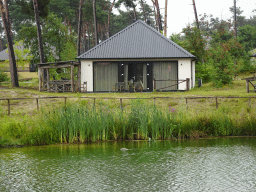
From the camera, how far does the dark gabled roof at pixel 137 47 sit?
90.6ft

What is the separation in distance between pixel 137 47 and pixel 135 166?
19.2 metres

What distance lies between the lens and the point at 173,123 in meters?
13.8

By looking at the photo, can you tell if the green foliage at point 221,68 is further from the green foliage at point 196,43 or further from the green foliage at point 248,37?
the green foliage at point 248,37

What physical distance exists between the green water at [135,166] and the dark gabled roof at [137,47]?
48.6 feet

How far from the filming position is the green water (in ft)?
27.6

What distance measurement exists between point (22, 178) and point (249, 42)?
4466 centimetres

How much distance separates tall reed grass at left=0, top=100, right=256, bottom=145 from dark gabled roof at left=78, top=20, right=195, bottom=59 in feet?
44.0

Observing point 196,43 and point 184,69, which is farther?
point 196,43

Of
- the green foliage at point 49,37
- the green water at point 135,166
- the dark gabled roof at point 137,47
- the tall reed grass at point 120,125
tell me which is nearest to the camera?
the green water at point 135,166

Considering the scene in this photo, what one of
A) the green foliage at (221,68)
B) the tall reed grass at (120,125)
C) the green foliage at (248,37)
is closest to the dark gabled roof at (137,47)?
the green foliage at (221,68)

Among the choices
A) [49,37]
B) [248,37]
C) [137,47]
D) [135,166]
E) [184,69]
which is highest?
[248,37]

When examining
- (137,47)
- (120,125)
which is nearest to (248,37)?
(137,47)

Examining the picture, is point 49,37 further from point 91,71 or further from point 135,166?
point 135,166

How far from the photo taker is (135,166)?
400 inches
